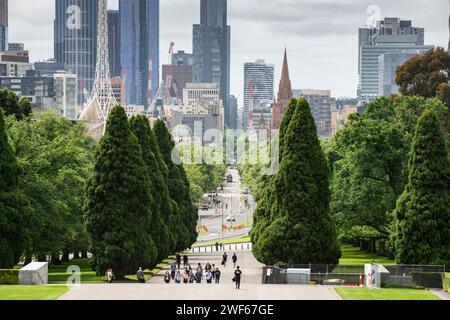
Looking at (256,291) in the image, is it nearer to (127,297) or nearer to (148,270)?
(127,297)

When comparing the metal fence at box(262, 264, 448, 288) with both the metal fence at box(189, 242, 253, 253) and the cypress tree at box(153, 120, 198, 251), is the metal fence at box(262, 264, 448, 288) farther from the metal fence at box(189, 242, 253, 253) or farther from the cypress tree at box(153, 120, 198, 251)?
the metal fence at box(189, 242, 253, 253)

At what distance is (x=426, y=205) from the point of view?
6331 cm

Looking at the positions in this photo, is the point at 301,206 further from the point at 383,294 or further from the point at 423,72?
the point at 423,72

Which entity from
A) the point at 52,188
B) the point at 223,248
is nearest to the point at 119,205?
the point at 52,188

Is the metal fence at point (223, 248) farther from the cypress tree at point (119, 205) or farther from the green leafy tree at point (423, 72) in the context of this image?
the cypress tree at point (119, 205)

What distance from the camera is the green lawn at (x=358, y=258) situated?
7857 cm

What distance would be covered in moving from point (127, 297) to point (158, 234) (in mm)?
27418

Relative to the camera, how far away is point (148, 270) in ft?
244

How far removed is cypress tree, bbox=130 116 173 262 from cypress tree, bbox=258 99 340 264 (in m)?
7.24

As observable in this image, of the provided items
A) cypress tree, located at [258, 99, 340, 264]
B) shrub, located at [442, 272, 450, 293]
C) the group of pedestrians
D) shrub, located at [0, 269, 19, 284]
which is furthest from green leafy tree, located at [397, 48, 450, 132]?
shrub, located at [0, 269, 19, 284]

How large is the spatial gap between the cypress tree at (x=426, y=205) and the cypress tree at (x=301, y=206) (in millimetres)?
5132

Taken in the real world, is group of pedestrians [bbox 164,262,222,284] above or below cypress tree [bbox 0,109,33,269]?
below

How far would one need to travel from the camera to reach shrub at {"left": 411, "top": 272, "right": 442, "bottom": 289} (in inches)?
2288

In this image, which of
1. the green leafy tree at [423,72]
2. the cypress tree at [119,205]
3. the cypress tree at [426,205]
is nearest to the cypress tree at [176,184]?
the cypress tree at [119,205]
